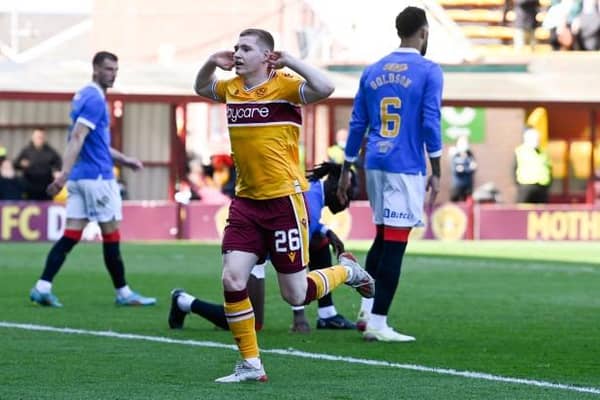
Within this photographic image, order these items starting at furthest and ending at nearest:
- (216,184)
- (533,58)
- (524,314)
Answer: (533,58)
(216,184)
(524,314)

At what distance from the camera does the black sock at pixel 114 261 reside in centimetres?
1375

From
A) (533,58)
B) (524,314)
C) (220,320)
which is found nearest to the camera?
(220,320)

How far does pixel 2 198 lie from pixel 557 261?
1004 centimetres

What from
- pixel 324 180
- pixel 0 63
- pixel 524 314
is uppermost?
pixel 0 63

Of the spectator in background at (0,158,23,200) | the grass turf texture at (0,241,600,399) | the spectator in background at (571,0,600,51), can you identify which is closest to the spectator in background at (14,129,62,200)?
the spectator in background at (0,158,23,200)

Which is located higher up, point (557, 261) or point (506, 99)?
point (506, 99)

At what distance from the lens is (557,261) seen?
21141 millimetres

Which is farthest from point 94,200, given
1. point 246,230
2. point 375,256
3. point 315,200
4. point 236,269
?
point 236,269

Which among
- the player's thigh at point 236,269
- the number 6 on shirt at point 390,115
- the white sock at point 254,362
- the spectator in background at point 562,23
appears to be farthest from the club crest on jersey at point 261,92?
the spectator in background at point 562,23

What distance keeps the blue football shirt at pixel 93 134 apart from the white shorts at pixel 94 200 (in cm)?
6

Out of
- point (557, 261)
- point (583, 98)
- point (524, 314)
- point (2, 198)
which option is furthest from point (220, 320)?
point (583, 98)

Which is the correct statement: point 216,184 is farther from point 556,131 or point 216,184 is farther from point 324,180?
point 324,180

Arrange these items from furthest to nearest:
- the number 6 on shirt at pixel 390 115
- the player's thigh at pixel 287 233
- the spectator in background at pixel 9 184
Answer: the spectator in background at pixel 9 184, the number 6 on shirt at pixel 390 115, the player's thigh at pixel 287 233

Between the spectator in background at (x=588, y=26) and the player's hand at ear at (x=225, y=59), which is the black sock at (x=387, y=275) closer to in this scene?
the player's hand at ear at (x=225, y=59)
